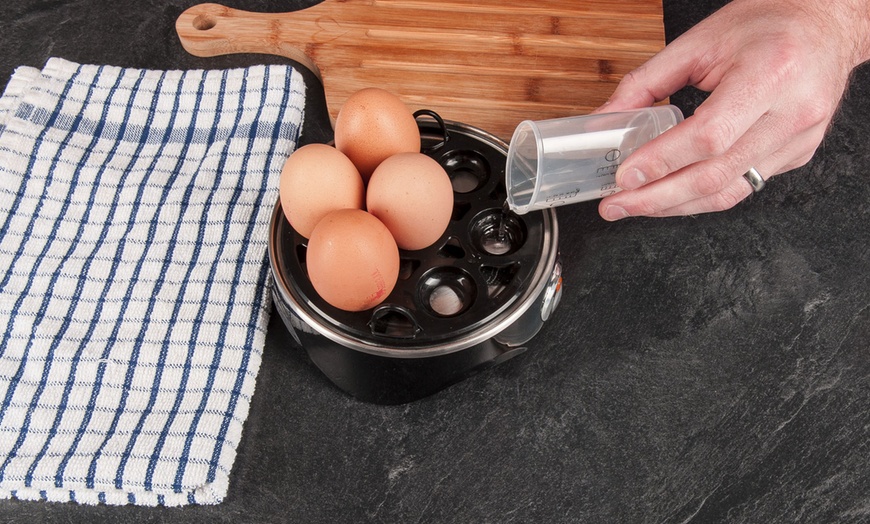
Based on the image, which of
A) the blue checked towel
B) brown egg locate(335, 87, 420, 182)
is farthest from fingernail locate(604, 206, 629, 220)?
the blue checked towel

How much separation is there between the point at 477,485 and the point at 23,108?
0.85 m

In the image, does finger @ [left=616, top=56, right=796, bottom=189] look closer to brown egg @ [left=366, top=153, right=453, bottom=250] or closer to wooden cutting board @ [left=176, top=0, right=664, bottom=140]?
brown egg @ [left=366, top=153, right=453, bottom=250]

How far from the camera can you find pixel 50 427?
88 cm

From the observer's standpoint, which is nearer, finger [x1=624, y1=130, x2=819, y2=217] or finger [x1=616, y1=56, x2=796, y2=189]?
finger [x1=616, y1=56, x2=796, y2=189]

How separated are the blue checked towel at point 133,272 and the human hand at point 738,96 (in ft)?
1.60

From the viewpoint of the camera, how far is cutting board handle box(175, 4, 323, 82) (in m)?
1.23

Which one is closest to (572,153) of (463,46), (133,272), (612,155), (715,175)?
(612,155)

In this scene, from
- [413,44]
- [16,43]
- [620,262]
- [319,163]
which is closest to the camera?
[319,163]

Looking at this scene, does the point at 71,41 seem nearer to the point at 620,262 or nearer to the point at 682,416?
the point at 620,262

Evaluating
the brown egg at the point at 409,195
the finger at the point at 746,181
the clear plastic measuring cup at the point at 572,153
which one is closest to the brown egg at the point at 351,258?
the brown egg at the point at 409,195

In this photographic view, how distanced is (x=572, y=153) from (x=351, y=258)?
295 millimetres

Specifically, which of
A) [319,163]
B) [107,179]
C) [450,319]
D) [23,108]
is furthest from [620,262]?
[23,108]

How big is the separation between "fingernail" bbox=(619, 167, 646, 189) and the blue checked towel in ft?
1.51

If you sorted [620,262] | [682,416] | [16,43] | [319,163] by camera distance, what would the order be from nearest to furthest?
[319,163] → [682,416] → [620,262] → [16,43]
